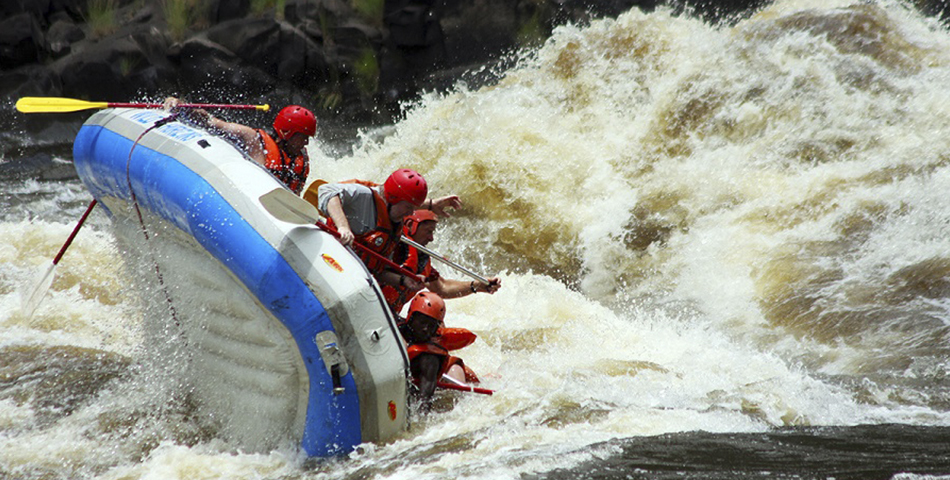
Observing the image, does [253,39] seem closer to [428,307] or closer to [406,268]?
[406,268]

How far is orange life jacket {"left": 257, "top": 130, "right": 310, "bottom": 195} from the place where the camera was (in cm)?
547

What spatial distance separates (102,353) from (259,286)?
7.10ft

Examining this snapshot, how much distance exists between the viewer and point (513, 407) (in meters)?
4.60

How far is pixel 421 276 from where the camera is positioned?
15.6ft

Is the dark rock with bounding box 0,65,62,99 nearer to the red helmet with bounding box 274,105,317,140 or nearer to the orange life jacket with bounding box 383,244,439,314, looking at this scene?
the red helmet with bounding box 274,105,317,140

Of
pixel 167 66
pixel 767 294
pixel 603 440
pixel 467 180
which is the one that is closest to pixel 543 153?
pixel 467 180

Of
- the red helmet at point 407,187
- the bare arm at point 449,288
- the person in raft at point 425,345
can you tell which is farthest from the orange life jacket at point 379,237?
the bare arm at point 449,288

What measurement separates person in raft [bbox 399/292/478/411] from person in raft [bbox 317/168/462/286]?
11.1 inches

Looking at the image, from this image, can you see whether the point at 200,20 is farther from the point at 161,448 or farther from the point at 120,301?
the point at 161,448

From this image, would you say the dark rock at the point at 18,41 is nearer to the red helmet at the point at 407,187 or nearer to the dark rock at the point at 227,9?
the dark rock at the point at 227,9

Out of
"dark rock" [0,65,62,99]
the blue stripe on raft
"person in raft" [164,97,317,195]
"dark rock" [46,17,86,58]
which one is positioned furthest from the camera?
"dark rock" [46,17,86,58]

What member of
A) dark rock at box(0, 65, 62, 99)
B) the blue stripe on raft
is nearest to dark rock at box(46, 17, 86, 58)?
dark rock at box(0, 65, 62, 99)

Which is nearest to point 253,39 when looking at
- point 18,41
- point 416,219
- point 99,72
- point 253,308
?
point 99,72

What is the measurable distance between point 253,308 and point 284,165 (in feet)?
5.44
